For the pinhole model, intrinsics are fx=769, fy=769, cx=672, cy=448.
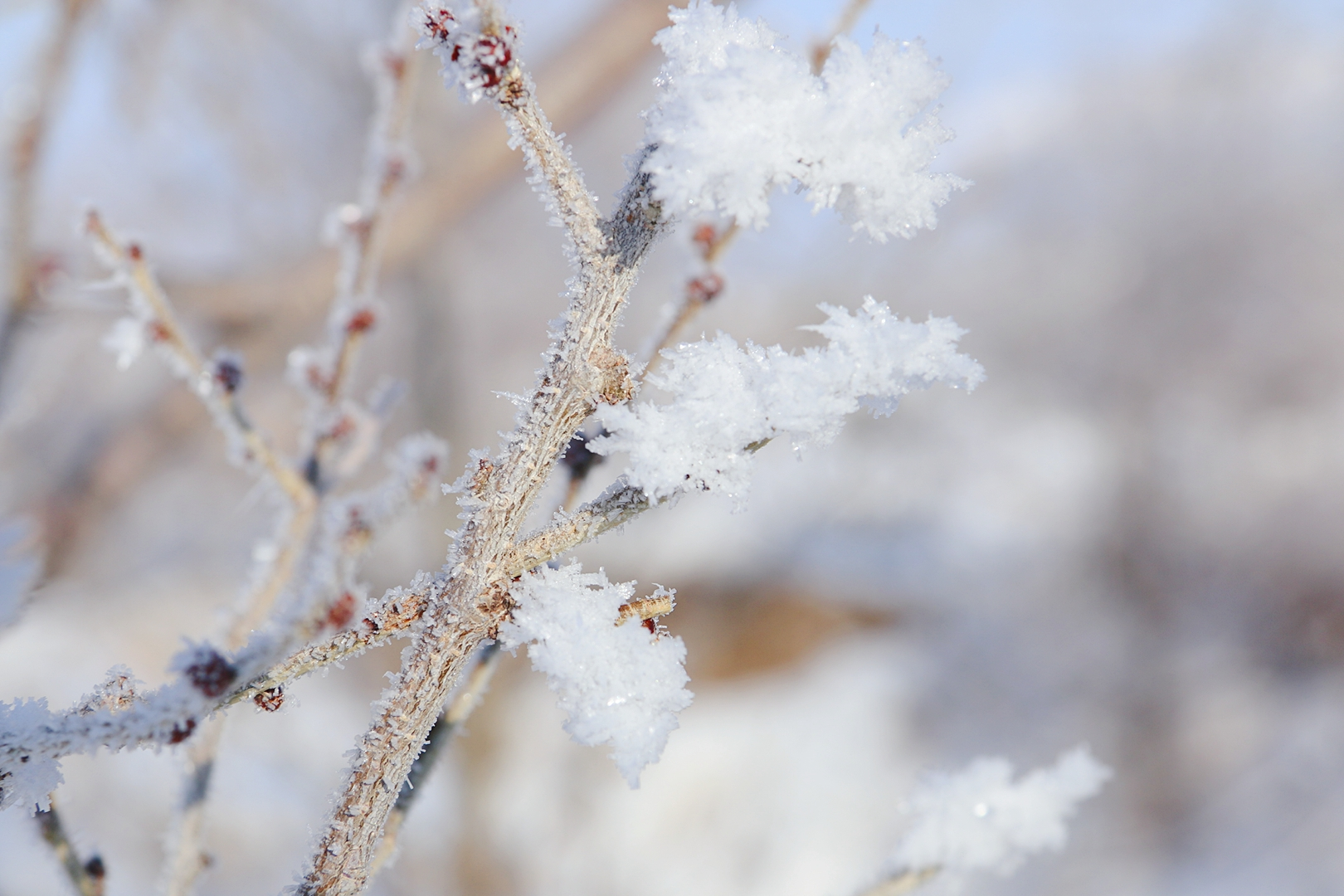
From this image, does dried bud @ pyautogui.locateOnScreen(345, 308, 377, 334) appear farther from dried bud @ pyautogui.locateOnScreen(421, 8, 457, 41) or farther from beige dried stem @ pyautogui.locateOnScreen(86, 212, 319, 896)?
dried bud @ pyautogui.locateOnScreen(421, 8, 457, 41)

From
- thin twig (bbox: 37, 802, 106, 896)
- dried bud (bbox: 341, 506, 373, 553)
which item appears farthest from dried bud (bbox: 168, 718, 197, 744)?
dried bud (bbox: 341, 506, 373, 553)

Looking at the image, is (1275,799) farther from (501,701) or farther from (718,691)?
(501,701)

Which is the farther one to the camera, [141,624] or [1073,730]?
[1073,730]

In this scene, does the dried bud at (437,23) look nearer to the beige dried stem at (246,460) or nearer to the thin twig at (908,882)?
the beige dried stem at (246,460)

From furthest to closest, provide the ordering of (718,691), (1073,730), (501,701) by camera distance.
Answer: (718,691) < (1073,730) < (501,701)

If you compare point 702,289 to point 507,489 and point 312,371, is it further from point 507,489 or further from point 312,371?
point 312,371

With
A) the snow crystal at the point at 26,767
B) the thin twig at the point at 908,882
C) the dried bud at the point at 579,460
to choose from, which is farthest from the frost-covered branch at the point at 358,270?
the thin twig at the point at 908,882

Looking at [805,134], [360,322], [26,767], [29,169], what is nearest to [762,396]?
[805,134]

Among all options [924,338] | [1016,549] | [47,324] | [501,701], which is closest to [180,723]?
[924,338]
